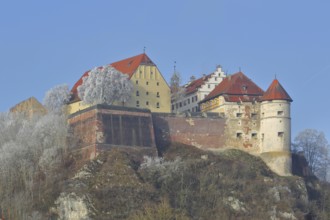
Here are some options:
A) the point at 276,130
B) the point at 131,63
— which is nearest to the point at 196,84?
the point at 131,63

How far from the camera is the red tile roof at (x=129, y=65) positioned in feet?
370

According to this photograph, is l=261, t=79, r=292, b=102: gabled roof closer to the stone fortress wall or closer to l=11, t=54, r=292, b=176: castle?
l=11, t=54, r=292, b=176: castle

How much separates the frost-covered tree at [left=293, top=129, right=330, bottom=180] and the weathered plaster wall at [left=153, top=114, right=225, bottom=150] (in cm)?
1271

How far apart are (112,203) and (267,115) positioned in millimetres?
19624

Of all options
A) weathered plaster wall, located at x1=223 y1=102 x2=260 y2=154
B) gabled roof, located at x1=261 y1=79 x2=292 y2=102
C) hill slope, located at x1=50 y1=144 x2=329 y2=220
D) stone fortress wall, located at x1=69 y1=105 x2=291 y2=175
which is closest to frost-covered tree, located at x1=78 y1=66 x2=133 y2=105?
stone fortress wall, located at x1=69 y1=105 x2=291 y2=175

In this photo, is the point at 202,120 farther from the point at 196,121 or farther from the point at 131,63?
the point at 131,63

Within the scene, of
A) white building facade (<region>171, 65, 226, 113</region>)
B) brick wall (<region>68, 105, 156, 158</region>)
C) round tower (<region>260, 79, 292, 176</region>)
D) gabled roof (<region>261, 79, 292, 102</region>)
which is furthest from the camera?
white building facade (<region>171, 65, 226, 113</region>)

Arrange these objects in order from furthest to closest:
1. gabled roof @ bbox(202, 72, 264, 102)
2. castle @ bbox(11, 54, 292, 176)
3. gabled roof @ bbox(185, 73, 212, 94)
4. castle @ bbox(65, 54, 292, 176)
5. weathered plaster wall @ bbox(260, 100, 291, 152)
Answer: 1. gabled roof @ bbox(185, 73, 212, 94)
2. gabled roof @ bbox(202, 72, 264, 102)
3. weathered plaster wall @ bbox(260, 100, 291, 152)
4. castle @ bbox(65, 54, 292, 176)
5. castle @ bbox(11, 54, 292, 176)

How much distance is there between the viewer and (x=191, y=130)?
106250 millimetres

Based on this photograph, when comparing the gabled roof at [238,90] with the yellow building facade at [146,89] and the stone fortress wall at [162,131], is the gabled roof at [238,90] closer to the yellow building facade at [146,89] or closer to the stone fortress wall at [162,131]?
the stone fortress wall at [162,131]

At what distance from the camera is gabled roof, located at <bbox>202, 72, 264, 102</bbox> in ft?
354

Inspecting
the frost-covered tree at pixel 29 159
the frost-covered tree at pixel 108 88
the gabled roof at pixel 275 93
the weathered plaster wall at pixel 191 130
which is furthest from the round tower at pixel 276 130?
the frost-covered tree at pixel 29 159

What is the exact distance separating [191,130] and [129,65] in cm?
1163

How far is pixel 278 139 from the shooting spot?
10431 centimetres
